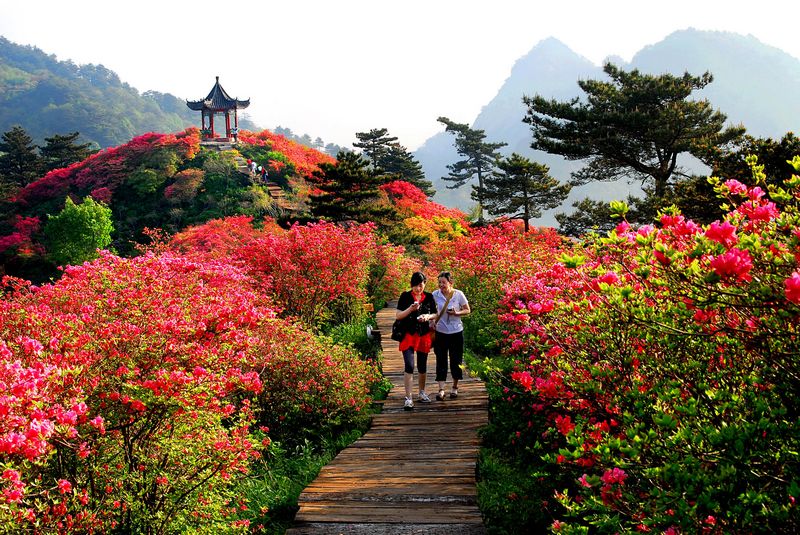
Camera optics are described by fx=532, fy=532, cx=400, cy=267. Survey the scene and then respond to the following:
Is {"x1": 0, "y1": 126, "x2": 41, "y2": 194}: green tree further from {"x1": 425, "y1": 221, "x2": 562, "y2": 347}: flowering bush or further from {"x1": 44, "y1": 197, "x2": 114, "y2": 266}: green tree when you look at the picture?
{"x1": 425, "y1": 221, "x2": 562, "y2": 347}: flowering bush

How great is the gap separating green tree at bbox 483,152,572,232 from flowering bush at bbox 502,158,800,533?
22.3 m

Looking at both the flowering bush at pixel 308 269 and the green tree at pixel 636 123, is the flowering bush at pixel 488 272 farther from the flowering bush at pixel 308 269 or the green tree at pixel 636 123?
the green tree at pixel 636 123

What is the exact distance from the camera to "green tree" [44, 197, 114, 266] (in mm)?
23406

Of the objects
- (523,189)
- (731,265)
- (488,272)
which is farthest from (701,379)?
(523,189)

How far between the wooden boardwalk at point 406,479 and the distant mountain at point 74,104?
374 feet

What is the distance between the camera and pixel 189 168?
3148cm

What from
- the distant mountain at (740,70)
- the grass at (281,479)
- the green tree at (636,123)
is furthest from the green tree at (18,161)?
the distant mountain at (740,70)

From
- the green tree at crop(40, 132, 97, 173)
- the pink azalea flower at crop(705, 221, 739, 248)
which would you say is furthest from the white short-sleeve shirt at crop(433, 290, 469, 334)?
the green tree at crop(40, 132, 97, 173)

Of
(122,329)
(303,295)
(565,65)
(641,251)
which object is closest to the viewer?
(641,251)

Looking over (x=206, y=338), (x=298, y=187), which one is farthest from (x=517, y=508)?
(x=298, y=187)

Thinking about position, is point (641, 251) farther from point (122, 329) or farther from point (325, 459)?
point (325, 459)

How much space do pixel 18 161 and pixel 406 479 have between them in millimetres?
45196

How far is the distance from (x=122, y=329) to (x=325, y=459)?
8.23 ft

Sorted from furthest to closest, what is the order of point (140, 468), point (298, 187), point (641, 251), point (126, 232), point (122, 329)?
point (298, 187) → point (126, 232) → point (122, 329) → point (140, 468) → point (641, 251)
